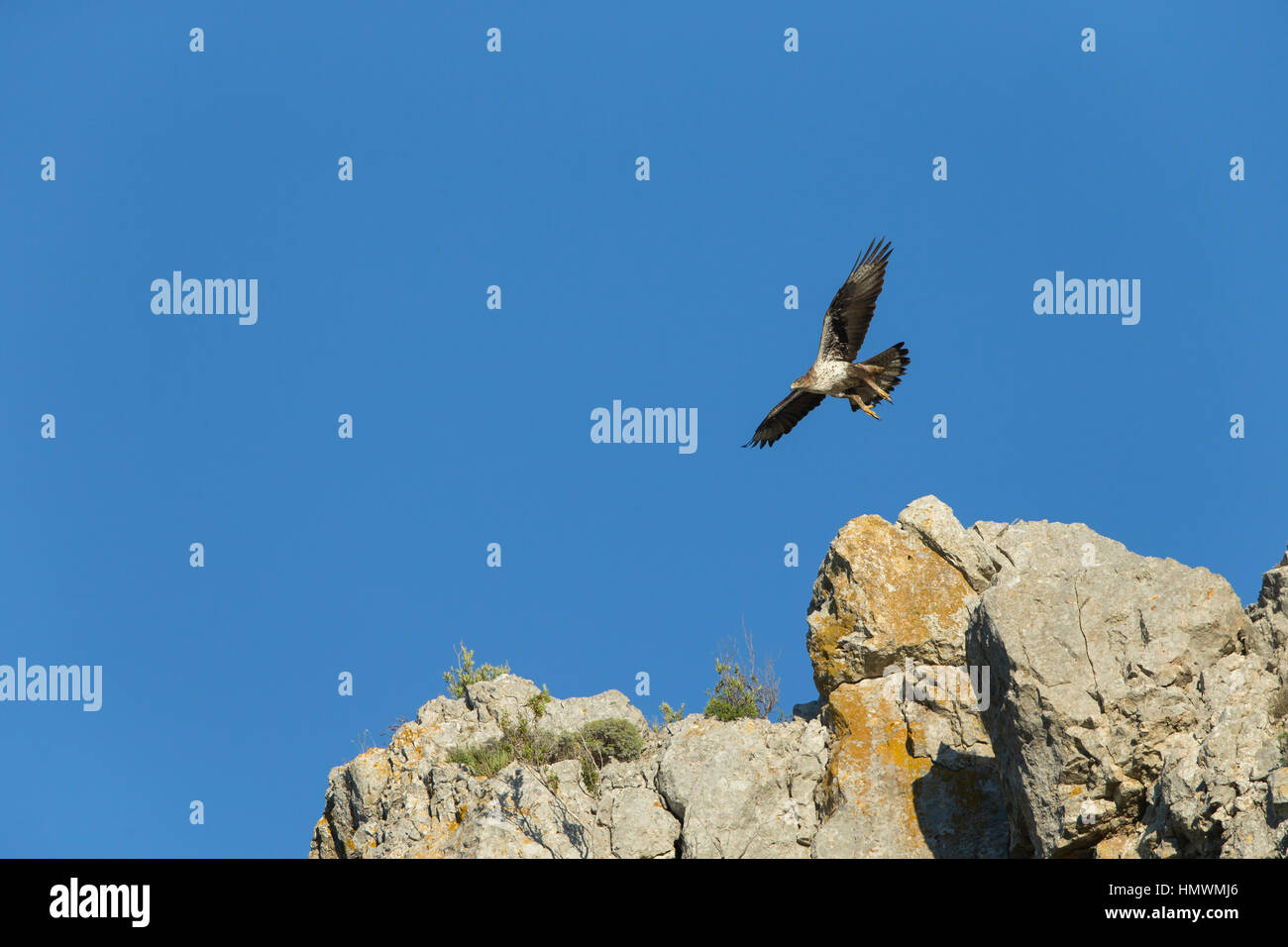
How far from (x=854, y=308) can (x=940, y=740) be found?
21.4 feet

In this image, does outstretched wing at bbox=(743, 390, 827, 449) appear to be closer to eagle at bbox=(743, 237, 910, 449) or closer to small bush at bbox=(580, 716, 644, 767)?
eagle at bbox=(743, 237, 910, 449)

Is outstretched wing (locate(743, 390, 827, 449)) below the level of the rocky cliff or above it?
above

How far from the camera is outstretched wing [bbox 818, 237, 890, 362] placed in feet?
62.4

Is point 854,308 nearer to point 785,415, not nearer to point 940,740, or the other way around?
point 785,415

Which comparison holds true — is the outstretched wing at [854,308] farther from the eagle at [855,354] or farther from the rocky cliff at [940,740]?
the rocky cliff at [940,740]

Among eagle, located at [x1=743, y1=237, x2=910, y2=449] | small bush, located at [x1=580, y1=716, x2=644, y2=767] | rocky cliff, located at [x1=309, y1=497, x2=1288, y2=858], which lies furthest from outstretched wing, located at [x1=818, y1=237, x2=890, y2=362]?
small bush, located at [x1=580, y1=716, x2=644, y2=767]

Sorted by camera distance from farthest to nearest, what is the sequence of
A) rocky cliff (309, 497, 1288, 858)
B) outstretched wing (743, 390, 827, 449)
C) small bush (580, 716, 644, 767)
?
outstretched wing (743, 390, 827, 449) → small bush (580, 716, 644, 767) → rocky cliff (309, 497, 1288, 858)

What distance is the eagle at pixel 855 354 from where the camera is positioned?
19.0m

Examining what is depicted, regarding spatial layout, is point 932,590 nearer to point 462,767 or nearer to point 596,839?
point 596,839

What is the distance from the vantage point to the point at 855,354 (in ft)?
64.4

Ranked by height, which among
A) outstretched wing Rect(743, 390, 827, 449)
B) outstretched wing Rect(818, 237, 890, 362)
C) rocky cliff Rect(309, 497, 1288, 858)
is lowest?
rocky cliff Rect(309, 497, 1288, 858)

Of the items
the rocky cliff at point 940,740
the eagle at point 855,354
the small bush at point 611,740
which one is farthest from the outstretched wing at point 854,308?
the small bush at point 611,740

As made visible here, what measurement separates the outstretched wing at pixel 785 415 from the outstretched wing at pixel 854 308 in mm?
1191
